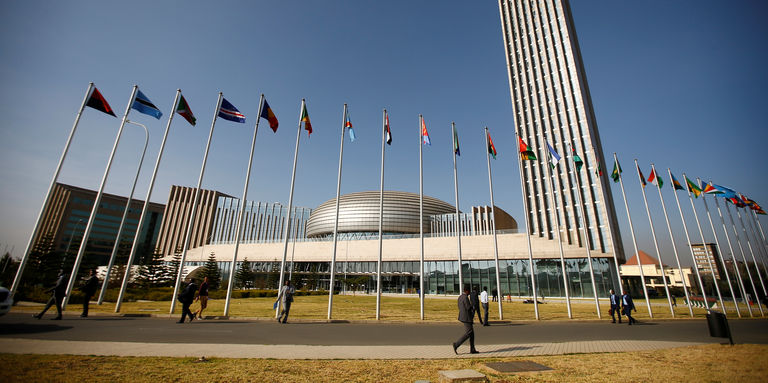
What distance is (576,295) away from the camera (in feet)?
151

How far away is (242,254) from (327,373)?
74.6 metres

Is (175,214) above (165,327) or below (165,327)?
above

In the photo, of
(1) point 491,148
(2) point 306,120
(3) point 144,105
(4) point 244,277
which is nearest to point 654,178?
(1) point 491,148

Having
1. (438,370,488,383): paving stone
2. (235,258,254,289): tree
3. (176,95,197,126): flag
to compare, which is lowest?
(438,370,488,383): paving stone

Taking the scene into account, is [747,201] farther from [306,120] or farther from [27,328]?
[27,328]

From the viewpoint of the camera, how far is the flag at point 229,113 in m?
19.0

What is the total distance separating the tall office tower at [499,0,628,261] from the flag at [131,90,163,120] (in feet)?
149

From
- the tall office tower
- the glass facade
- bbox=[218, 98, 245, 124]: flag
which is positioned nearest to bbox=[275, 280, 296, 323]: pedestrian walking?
bbox=[218, 98, 245, 124]: flag

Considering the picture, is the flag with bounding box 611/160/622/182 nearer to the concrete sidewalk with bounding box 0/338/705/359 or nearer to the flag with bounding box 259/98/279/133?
the concrete sidewalk with bounding box 0/338/705/359

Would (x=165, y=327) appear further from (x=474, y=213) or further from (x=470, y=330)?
(x=474, y=213)

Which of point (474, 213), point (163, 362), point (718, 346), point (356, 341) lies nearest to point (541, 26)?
point (474, 213)

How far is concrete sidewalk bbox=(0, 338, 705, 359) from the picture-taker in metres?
7.92

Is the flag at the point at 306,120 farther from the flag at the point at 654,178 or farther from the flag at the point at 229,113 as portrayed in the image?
the flag at the point at 654,178

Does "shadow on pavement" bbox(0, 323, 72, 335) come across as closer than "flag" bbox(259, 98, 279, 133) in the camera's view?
Yes
